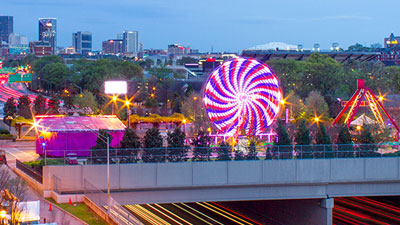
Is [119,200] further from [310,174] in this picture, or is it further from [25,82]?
[25,82]

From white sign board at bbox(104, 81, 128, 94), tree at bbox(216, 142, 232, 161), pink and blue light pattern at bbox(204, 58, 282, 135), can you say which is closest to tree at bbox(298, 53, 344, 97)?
white sign board at bbox(104, 81, 128, 94)

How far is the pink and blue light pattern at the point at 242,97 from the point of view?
54750 millimetres

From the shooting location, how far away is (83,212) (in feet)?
105

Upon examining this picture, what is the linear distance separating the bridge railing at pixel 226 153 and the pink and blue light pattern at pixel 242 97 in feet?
45.5

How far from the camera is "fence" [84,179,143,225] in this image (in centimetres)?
2916

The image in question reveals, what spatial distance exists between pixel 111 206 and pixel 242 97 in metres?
26.2

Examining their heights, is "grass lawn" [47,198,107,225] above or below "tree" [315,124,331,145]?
below

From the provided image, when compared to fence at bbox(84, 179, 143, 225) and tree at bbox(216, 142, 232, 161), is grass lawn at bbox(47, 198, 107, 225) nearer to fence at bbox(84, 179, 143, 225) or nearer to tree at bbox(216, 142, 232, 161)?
fence at bbox(84, 179, 143, 225)

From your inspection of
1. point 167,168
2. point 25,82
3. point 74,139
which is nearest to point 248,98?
point 74,139

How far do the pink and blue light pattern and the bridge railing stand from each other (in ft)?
45.5

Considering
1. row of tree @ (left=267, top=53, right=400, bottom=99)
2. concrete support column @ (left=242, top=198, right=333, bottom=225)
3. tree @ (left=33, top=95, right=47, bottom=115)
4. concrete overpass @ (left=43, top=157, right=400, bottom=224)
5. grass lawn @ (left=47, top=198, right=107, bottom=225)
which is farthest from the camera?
row of tree @ (left=267, top=53, right=400, bottom=99)

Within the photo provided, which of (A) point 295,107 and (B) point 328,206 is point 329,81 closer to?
(A) point 295,107

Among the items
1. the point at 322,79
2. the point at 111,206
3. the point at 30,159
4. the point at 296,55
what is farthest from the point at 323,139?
the point at 296,55

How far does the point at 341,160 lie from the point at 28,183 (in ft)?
62.7
